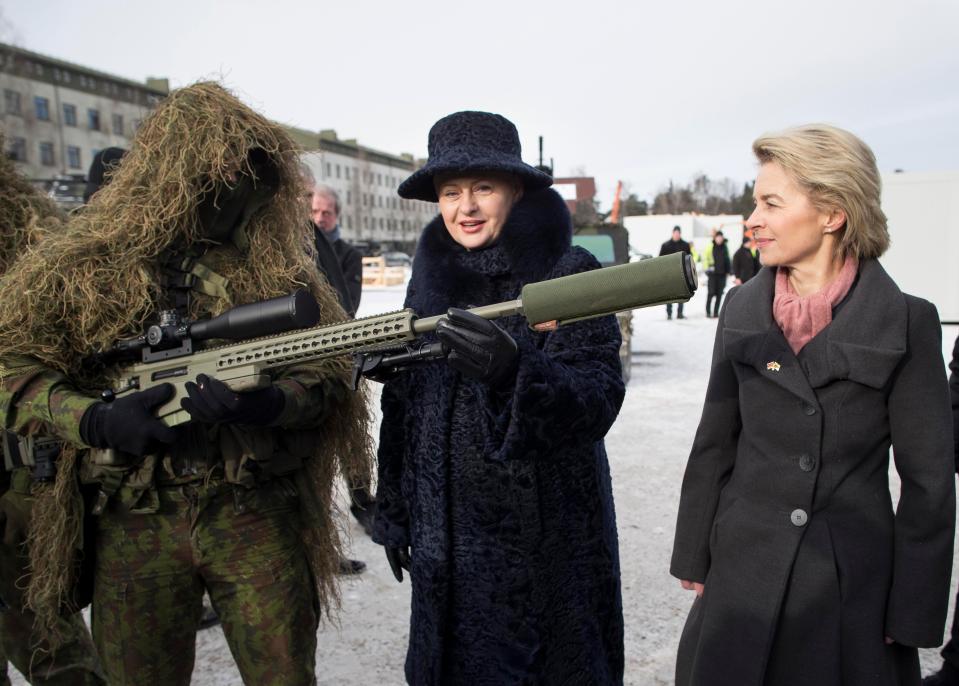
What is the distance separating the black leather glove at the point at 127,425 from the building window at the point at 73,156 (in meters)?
53.0

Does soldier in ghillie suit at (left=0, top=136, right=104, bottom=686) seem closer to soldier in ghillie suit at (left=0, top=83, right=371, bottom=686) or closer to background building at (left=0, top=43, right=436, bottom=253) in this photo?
soldier in ghillie suit at (left=0, top=83, right=371, bottom=686)

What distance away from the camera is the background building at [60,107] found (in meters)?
41.8

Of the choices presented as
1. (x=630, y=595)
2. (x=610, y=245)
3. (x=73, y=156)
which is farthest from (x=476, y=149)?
(x=73, y=156)

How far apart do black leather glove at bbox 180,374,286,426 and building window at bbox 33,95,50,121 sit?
173ft

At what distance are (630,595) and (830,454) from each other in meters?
2.07

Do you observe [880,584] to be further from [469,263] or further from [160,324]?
[160,324]

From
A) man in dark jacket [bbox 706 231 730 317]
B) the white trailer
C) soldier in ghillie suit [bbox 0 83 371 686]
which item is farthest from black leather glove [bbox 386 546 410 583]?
man in dark jacket [bbox 706 231 730 317]

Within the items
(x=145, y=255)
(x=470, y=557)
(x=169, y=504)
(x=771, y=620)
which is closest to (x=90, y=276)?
(x=145, y=255)

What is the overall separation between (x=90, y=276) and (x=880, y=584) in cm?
235

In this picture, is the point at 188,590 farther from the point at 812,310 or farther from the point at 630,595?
the point at 630,595

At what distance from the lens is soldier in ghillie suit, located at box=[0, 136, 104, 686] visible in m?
2.31

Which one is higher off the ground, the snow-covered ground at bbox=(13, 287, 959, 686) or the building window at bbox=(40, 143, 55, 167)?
the building window at bbox=(40, 143, 55, 167)

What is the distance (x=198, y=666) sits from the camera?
295 cm

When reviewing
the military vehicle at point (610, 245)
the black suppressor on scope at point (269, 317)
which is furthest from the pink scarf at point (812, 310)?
the military vehicle at point (610, 245)
